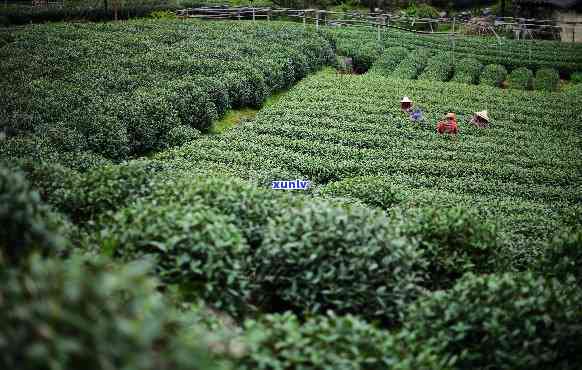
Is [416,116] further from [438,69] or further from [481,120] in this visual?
[438,69]

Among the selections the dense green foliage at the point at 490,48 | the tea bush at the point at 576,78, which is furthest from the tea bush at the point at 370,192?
the tea bush at the point at 576,78

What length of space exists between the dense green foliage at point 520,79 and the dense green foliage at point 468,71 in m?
1.41

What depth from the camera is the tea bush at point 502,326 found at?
582 centimetres

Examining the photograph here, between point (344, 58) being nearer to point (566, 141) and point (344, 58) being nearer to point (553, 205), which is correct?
point (566, 141)

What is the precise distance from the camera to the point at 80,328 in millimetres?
3455

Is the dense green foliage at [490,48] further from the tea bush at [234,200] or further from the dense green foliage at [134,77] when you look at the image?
the tea bush at [234,200]

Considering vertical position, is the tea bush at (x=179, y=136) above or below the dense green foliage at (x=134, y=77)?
below

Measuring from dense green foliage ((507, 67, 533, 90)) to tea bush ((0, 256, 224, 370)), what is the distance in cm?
2399

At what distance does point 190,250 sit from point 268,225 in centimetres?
102

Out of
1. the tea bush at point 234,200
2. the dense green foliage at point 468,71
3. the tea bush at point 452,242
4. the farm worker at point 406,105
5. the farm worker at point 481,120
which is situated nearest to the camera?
the tea bush at point 234,200

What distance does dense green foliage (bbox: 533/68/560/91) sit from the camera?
24322 millimetres

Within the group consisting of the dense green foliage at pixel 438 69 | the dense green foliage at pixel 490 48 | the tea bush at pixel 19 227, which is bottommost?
the tea bush at pixel 19 227

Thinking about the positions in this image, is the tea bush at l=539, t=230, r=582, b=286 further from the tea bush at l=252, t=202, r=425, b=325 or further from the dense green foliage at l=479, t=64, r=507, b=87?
the dense green foliage at l=479, t=64, r=507, b=87

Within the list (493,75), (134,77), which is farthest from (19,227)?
(493,75)
